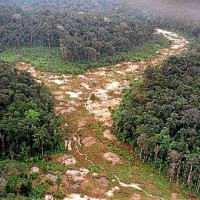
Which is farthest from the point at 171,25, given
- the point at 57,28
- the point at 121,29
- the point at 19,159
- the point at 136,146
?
the point at 19,159

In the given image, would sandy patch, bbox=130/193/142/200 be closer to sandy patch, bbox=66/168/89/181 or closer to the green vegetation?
the green vegetation

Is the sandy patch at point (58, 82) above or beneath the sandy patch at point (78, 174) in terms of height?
above

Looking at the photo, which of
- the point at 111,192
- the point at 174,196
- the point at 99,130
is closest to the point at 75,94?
the point at 99,130

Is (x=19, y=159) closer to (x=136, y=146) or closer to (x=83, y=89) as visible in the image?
(x=136, y=146)

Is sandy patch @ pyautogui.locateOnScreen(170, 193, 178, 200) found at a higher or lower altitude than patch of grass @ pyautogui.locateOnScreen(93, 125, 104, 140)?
lower

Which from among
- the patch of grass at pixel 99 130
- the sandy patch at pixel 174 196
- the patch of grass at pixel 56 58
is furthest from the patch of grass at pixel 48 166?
the patch of grass at pixel 56 58

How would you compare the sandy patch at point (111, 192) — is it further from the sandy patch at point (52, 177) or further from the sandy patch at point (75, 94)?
the sandy patch at point (75, 94)

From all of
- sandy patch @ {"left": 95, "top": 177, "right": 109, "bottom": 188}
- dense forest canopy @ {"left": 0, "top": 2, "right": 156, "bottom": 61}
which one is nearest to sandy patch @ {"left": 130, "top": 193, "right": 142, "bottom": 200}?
sandy patch @ {"left": 95, "top": 177, "right": 109, "bottom": 188}
